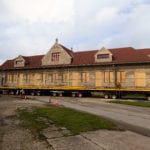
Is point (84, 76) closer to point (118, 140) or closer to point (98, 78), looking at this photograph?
point (98, 78)

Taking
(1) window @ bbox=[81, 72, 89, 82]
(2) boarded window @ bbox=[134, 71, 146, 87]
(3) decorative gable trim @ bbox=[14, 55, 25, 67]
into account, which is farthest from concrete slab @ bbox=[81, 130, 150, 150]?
(3) decorative gable trim @ bbox=[14, 55, 25, 67]

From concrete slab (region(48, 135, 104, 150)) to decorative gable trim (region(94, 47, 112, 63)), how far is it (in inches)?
1214

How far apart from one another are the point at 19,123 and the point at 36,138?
3.47 m

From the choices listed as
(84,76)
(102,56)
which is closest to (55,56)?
(84,76)

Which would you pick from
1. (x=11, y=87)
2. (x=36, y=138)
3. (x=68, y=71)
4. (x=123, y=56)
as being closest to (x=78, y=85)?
(x=68, y=71)

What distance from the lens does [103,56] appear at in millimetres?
39594

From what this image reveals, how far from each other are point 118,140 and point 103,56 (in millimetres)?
31534

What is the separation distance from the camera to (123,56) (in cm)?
3869

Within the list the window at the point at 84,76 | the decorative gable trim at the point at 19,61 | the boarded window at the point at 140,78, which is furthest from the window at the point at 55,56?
the boarded window at the point at 140,78

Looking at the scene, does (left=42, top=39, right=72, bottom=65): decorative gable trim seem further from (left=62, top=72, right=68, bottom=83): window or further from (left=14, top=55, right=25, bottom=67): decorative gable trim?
(left=14, top=55, right=25, bottom=67): decorative gable trim

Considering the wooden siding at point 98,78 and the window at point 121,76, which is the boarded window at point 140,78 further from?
the wooden siding at point 98,78

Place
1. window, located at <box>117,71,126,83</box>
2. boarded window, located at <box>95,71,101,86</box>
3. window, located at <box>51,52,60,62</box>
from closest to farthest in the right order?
window, located at <box>117,71,126,83</box> → boarded window, located at <box>95,71,101,86</box> → window, located at <box>51,52,60,62</box>

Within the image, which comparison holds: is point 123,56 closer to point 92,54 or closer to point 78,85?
point 92,54

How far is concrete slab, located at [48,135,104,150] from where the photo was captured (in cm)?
771
